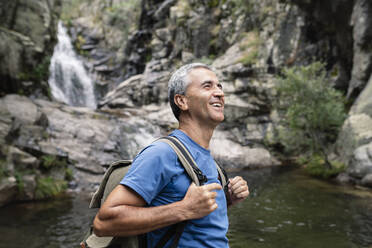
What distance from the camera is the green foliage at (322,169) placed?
51.0 feet

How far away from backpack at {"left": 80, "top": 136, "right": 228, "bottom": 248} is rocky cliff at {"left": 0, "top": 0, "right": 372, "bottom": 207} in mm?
10964

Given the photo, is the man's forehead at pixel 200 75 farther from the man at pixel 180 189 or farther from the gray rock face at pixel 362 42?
the gray rock face at pixel 362 42

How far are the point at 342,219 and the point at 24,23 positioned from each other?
2268cm

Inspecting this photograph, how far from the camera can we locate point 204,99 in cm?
234

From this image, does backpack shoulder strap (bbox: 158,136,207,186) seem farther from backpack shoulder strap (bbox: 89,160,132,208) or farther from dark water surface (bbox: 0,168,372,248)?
dark water surface (bbox: 0,168,372,248)

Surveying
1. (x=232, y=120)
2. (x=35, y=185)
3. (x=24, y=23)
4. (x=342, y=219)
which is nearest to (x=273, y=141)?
(x=232, y=120)

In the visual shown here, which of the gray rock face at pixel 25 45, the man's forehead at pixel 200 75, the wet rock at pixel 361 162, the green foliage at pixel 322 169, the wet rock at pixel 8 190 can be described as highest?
the gray rock face at pixel 25 45

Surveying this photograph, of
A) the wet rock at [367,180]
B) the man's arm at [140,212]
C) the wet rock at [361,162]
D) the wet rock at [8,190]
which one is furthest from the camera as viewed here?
the wet rock at [361,162]

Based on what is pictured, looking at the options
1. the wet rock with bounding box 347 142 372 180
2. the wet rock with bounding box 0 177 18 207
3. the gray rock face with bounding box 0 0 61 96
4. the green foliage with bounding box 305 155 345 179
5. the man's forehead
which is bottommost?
the green foliage with bounding box 305 155 345 179

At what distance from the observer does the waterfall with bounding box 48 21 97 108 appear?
2962 cm

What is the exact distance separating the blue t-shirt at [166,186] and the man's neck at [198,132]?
43 centimetres

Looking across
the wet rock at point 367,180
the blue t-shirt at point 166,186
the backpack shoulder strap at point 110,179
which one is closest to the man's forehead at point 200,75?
the blue t-shirt at point 166,186

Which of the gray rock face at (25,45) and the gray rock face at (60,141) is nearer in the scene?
the gray rock face at (60,141)

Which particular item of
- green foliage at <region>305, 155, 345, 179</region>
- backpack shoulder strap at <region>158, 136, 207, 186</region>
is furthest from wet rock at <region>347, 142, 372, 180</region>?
backpack shoulder strap at <region>158, 136, 207, 186</region>
